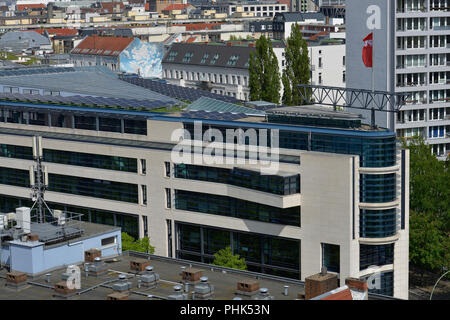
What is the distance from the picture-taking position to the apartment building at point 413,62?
135 meters

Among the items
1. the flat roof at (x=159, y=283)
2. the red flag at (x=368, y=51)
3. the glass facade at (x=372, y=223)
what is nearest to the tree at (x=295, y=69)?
the red flag at (x=368, y=51)

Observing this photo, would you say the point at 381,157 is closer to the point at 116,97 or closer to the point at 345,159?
the point at 345,159

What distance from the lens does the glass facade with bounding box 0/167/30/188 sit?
107m

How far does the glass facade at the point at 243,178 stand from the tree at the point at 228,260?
6832 millimetres

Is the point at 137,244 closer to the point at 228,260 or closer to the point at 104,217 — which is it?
the point at 104,217

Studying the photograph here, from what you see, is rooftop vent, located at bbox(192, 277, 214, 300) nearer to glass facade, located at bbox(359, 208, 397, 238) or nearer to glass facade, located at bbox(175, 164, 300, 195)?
glass facade, located at bbox(175, 164, 300, 195)

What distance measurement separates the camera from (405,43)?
445ft

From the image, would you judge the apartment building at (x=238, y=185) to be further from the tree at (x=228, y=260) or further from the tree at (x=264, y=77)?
the tree at (x=264, y=77)

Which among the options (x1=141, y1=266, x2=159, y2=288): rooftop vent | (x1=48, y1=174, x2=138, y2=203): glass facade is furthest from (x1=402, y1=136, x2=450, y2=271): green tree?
(x1=141, y1=266, x2=159, y2=288): rooftop vent

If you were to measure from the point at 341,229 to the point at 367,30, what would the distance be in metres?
61.8

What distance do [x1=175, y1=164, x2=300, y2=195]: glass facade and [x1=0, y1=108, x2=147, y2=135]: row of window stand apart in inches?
351

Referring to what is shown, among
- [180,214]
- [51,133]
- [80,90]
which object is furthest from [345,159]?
[80,90]

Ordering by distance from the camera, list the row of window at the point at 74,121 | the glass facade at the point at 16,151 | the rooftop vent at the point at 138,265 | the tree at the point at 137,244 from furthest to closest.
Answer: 1. the glass facade at the point at 16,151
2. the row of window at the point at 74,121
3. the tree at the point at 137,244
4. the rooftop vent at the point at 138,265

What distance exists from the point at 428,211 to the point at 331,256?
30.9 metres
